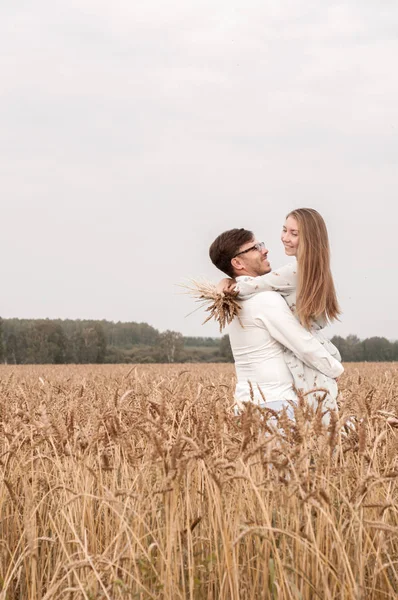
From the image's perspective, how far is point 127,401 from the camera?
4457 mm

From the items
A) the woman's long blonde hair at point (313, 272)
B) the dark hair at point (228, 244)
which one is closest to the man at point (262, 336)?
the dark hair at point (228, 244)

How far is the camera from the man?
4.18 metres

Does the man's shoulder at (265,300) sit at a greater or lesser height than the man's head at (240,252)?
lesser

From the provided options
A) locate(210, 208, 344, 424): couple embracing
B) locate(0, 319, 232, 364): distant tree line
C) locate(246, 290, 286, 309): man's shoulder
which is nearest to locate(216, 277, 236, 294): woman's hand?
locate(210, 208, 344, 424): couple embracing

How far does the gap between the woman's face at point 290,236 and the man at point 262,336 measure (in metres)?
0.14

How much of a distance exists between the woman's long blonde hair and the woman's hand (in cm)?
39

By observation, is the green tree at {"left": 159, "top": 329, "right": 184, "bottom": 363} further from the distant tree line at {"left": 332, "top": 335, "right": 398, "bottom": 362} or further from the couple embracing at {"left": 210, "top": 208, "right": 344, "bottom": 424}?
the couple embracing at {"left": 210, "top": 208, "right": 344, "bottom": 424}

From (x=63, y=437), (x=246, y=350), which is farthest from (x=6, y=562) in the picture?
(x=246, y=350)

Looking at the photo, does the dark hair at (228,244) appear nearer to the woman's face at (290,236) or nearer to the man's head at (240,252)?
the man's head at (240,252)

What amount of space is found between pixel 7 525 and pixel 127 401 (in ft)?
4.56

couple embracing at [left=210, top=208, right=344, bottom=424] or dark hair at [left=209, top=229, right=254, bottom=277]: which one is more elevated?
dark hair at [left=209, top=229, right=254, bottom=277]

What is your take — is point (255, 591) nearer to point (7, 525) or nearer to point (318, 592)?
point (318, 592)

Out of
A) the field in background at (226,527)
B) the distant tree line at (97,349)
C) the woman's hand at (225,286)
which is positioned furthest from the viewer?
the distant tree line at (97,349)

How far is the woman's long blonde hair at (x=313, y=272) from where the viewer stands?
13.8ft
